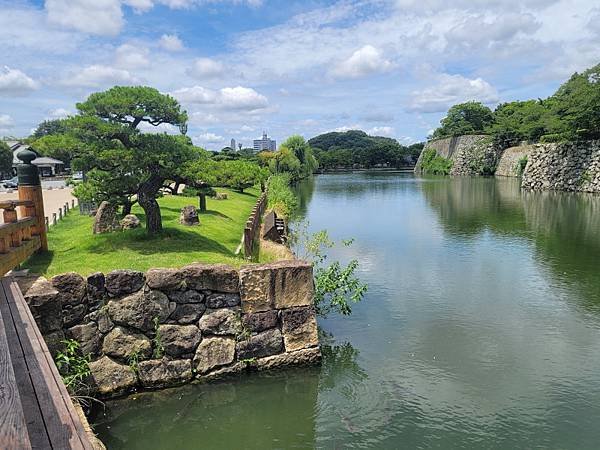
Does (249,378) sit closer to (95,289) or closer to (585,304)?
(95,289)

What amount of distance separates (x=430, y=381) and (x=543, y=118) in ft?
154

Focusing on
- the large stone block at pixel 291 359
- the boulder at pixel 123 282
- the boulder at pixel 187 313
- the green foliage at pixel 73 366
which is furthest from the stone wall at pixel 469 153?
the green foliage at pixel 73 366

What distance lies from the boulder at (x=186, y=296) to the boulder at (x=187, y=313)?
0.21 feet

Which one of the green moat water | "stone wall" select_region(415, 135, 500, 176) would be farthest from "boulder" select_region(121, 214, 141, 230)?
"stone wall" select_region(415, 135, 500, 176)

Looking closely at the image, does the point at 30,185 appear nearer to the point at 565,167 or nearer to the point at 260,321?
the point at 260,321

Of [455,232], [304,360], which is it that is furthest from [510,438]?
[455,232]

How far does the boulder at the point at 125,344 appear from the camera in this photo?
21.5 feet

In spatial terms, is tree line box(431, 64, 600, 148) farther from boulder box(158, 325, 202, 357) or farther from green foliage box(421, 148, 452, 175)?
boulder box(158, 325, 202, 357)

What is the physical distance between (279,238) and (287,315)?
22.0 ft

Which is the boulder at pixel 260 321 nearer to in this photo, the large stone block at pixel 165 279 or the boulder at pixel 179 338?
the boulder at pixel 179 338

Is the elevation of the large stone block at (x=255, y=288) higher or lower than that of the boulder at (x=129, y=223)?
lower

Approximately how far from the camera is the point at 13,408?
9.09 ft

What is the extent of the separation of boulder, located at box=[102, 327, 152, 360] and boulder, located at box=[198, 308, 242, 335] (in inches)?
32.1

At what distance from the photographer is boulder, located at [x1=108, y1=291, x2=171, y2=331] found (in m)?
6.55
